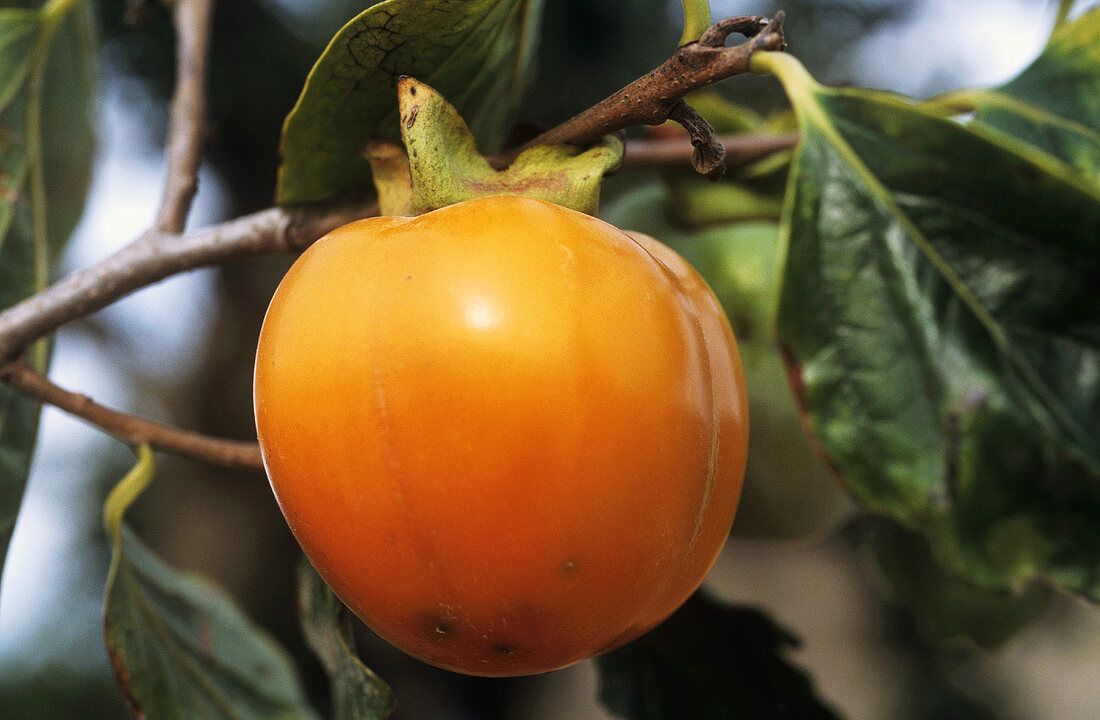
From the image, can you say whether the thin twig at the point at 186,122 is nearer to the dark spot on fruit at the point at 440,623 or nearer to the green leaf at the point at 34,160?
the green leaf at the point at 34,160

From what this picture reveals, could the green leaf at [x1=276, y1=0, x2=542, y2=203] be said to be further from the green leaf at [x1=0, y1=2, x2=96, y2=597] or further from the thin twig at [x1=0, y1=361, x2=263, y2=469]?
the green leaf at [x1=0, y1=2, x2=96, y2=597]

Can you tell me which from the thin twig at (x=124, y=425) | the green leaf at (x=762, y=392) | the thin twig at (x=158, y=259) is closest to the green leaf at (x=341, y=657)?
the thin twig at (x=124, y=425)

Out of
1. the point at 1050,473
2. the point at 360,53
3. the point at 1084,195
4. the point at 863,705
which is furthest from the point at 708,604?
the point at 863,705

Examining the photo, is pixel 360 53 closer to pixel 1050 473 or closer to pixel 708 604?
pixel 1050 473

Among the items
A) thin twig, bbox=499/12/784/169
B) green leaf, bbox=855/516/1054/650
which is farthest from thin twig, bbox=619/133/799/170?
green leaf, bbox=855/516/1054/650

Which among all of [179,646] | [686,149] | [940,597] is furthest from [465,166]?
[940,597]

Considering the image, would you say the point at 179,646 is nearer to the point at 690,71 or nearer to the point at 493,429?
the point at 493,429
